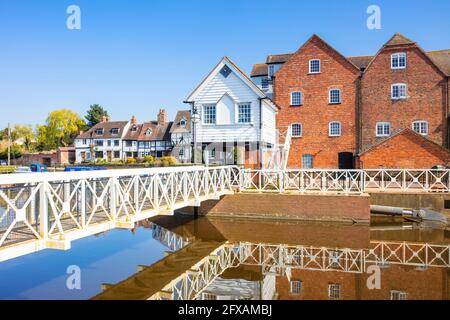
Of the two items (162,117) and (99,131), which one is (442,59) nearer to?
(162,117)

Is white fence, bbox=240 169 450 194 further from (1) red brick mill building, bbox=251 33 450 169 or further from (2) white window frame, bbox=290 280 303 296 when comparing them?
(2) white window frame, bbox=290 280 303 296

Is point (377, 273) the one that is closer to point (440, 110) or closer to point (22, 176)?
point (22, 176)

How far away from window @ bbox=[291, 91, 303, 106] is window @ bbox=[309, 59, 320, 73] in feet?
6.89

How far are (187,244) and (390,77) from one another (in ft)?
73.3

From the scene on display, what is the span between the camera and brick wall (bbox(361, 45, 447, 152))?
27828 millimetres

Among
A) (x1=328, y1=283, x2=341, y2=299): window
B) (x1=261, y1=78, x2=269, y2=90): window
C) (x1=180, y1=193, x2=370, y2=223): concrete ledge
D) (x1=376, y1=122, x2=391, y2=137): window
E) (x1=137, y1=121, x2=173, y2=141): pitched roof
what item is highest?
(x1=261, y1=78, x2=269, y2=90): window

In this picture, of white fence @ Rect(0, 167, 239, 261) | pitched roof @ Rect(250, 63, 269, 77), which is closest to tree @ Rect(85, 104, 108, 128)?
pitched roof @ Rect(250, 63, 269, 77)

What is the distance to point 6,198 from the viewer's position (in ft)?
24.6

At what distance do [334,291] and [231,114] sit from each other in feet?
47.4

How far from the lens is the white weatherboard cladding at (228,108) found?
74.3ft

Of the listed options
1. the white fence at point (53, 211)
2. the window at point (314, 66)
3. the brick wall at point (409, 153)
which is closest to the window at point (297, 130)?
the window at point (314, 66)

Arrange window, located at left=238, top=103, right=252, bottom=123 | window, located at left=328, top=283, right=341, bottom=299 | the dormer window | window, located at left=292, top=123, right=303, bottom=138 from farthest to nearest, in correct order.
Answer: the dormer window
window, located at left=292, top=123, right=303, bottom=138
window, located at left=238, top=103, right=252, bottom=123
window, located at left=328, top=283, right=341, bottom=299

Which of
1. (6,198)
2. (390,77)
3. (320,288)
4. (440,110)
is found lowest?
(320,288)
